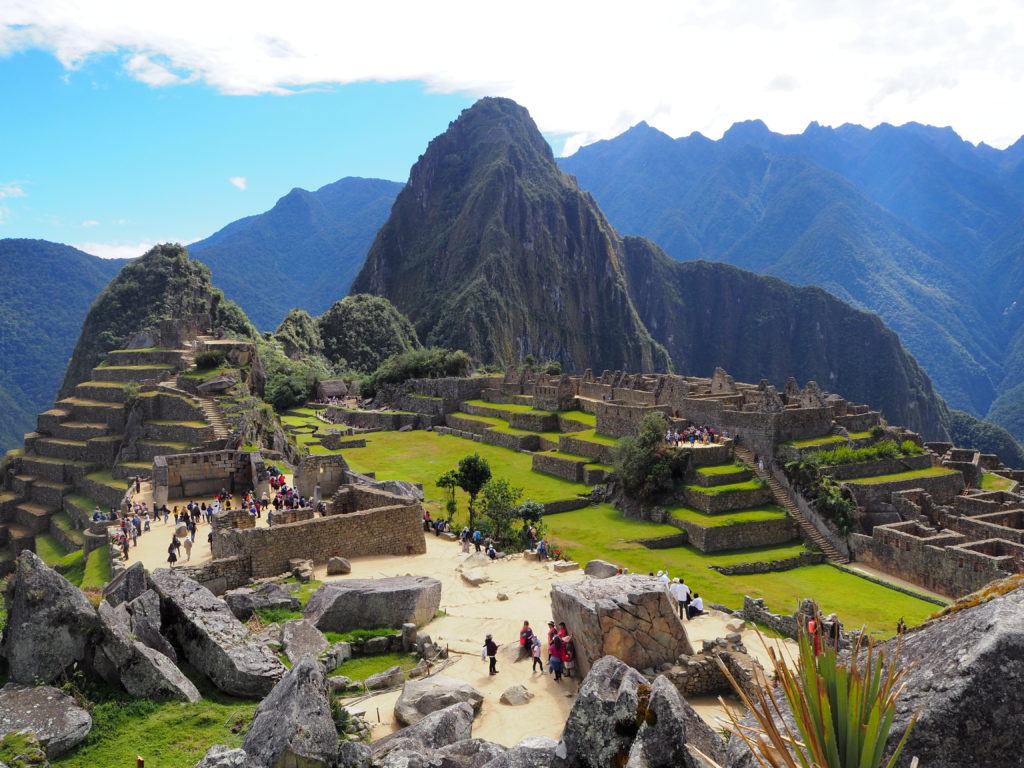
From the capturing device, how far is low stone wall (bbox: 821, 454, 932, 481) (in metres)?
34.1

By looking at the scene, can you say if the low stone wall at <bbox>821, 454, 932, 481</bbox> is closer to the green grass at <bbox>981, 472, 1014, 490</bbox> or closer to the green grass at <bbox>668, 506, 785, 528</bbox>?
the green grass at <bbox>668, 506, 785, 528</bbox>

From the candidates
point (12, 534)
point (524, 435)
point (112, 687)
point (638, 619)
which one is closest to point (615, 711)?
point (638, 619)

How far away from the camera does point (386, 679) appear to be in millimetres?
10570

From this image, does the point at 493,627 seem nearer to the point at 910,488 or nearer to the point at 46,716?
the point at 46,716

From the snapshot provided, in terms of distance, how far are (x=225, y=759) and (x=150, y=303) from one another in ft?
348

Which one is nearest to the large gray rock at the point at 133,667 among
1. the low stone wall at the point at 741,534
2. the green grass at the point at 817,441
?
the low stone wall at the point at 741,534

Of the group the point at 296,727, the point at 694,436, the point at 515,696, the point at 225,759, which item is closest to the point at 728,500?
the point at 694,436

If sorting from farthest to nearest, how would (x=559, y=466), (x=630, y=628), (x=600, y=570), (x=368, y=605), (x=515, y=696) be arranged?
(x=559, y=466)
(x=600, y=570)
(x=368, y=605)
(x=630, y=628)
(x=515, y=696)

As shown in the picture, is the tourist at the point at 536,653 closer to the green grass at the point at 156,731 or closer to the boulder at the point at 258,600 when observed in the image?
the green grass at the point at 156,731

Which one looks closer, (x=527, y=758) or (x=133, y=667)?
(x=527, y=758)

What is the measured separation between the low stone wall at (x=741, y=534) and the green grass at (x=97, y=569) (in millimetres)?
21836

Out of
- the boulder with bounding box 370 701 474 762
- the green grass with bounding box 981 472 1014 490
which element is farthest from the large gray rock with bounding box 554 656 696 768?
the green grass with bounding box 981 472 1014 490

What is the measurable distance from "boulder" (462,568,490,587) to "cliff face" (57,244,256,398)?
83511 millimetres

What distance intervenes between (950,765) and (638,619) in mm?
7566
